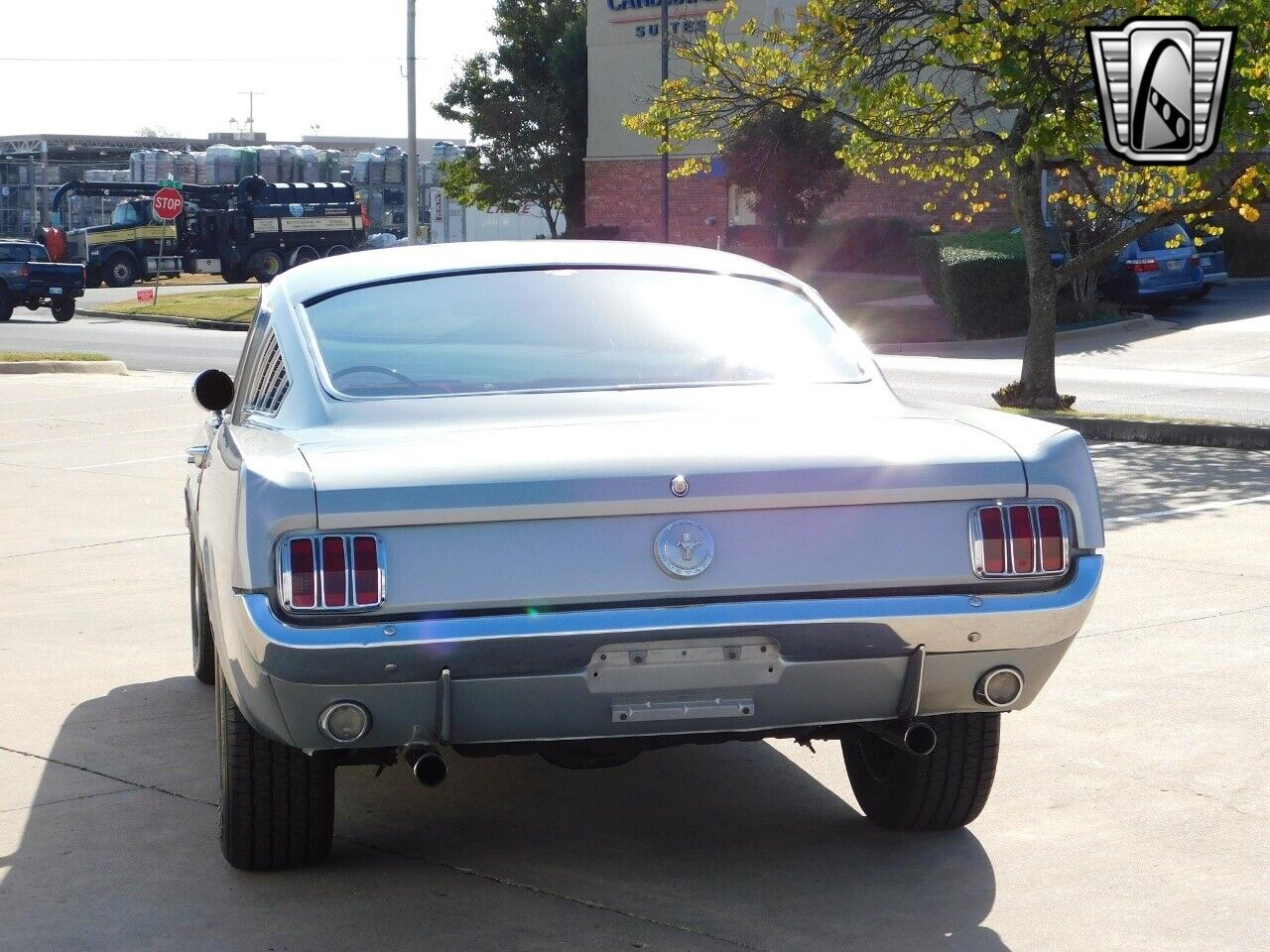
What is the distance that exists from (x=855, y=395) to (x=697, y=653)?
112cm

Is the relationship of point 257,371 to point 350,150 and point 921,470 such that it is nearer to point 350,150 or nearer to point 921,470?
point 921,470

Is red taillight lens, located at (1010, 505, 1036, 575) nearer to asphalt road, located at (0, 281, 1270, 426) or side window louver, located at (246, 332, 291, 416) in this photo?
side window louver, located at (246, 332, 291, 416)

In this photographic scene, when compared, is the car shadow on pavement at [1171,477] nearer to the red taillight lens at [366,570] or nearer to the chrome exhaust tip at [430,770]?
the chrome exhaust tip at [430,770]

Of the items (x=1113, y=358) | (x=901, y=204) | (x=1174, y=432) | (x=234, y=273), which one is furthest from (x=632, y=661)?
(x=234, y=273)

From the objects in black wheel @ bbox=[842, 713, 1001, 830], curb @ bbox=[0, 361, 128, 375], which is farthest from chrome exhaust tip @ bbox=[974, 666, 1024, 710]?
curb @ bbox=[0, 361, 128, 375]

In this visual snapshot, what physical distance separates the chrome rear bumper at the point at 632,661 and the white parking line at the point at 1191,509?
22.7 feet

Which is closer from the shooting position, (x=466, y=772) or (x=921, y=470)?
(x=921, y=470)

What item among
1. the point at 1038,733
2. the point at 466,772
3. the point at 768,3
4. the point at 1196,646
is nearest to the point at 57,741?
the point at 466,772

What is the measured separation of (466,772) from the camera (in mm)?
5438

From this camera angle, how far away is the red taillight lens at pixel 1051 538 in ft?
13.2

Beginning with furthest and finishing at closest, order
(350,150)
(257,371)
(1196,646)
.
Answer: (350,150)
(1196,646)
(257,371)

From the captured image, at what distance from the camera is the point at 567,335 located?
Answer: 487 centimetres

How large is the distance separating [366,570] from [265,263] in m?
52.7

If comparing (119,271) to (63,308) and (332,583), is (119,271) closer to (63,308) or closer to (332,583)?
(63,308)
